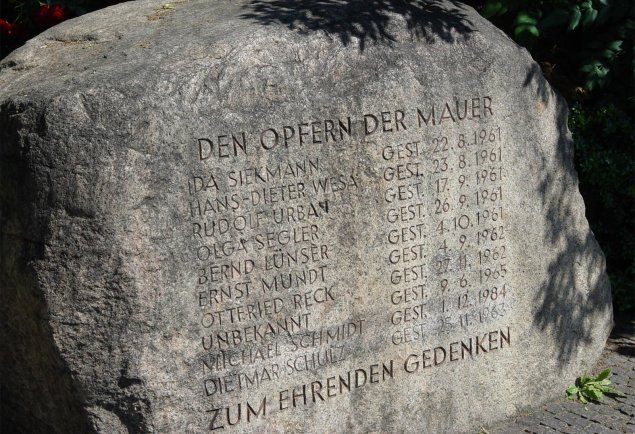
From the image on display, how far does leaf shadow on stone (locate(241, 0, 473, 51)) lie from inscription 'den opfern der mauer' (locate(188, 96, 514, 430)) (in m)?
0.35

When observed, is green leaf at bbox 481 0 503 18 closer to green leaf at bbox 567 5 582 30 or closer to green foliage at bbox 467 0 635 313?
green foliage at bbox 467 0 635 313

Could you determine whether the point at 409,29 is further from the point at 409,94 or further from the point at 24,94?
the point at 24,94

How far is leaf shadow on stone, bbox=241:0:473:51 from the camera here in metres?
4.36

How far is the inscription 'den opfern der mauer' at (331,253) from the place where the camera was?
4.12 meters

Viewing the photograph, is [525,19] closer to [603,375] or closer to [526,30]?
[526,30]

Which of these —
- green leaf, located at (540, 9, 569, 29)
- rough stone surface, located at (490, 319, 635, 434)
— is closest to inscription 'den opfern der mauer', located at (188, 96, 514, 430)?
rough stone surface, located at (490, 319, 635, 434)

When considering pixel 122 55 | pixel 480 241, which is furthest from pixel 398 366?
pixel 122 55

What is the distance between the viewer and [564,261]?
5152mm

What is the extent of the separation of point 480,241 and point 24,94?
7.36 feet

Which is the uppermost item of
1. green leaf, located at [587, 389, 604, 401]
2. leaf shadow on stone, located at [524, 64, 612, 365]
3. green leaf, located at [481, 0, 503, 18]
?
green leaf, located at [481, 0, 503, 18]

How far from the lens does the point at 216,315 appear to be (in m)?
4.14

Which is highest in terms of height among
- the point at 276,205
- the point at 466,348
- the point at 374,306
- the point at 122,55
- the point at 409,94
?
the point at 122,55

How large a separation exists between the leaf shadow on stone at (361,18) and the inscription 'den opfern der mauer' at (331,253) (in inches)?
13.6

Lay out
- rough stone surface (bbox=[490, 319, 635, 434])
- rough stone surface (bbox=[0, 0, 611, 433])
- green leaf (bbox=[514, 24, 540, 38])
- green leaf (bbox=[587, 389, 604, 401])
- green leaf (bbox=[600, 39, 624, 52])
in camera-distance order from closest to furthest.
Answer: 1. rough stone surface (bbox=[0, 0, 611, 433])
2. rough stone surface (bbox=[490, 319, 635, 434])
3. green leaf (bbox=[587, 389, 604, 401])
4. green leaf (bbox=[514, 24, 540, 38])
5. green leaf (bbox=[600, 39, 624, 52])
